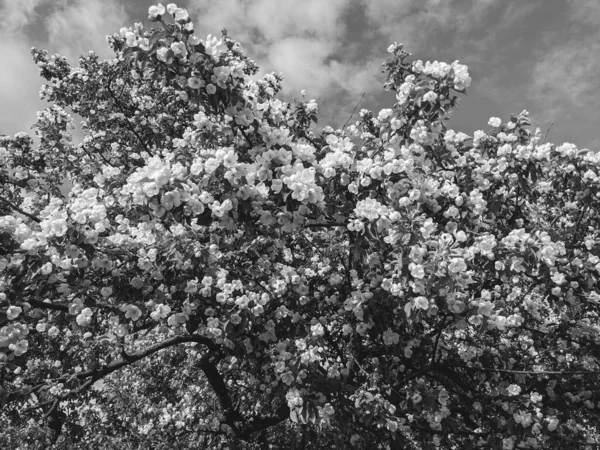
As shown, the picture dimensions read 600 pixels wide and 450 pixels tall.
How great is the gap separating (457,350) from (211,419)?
406 centimetres

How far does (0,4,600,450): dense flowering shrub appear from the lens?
3.54 m

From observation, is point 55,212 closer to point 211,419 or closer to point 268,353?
point 268,353

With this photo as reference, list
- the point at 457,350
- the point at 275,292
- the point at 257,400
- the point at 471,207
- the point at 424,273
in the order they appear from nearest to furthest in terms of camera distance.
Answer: the point at 424,273, the point at 471,207, the point at 275,292, the point at 457,350, the point at 257,400

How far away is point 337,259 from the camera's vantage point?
19.4ft

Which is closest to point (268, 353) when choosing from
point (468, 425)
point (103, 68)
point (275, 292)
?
point (275, 292)

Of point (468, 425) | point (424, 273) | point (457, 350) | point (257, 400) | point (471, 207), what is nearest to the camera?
point (424, 273)

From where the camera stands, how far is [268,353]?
506 cm

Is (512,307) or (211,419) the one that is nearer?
(512,307)

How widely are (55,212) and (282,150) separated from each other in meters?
1.77

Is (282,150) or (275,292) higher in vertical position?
(282,150)

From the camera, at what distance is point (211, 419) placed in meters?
7.45

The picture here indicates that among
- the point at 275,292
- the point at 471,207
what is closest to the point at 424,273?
the point at 471,207

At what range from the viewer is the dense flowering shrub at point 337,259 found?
11.6 ft

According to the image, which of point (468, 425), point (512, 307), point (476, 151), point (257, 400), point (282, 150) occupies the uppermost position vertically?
point (476, 151)
